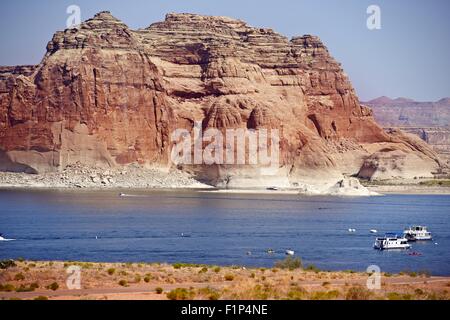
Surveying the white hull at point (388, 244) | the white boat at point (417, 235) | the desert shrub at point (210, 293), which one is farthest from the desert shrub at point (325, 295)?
the white boat at point (417, 235)

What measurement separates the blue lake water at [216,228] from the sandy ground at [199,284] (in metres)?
10.2

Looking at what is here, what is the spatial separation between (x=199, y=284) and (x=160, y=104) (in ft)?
423

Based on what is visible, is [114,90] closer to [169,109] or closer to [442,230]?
[169,109]

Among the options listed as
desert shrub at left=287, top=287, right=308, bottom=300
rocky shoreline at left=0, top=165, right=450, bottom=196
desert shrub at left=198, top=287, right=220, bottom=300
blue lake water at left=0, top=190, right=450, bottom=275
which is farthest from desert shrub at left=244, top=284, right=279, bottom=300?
rocky shoreline at left=0, top=165, right=450, bottom=196

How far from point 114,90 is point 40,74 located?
480 inches

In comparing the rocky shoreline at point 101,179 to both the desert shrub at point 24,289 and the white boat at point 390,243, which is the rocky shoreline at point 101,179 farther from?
the desert shrub at point 24,289

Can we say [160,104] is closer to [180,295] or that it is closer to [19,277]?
[19,277]

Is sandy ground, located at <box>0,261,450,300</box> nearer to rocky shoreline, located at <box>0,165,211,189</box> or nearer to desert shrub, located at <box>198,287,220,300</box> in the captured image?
desert shrub, located at <box>198,287,220,300</box>

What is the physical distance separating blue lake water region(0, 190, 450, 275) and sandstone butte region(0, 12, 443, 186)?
22.6 meters

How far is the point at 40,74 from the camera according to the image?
531ft

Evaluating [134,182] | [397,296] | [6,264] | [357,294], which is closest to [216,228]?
[6,264]

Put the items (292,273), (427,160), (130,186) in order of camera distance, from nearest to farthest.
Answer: (292,273), (130,186), (427,160)

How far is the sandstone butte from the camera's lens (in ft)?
519
